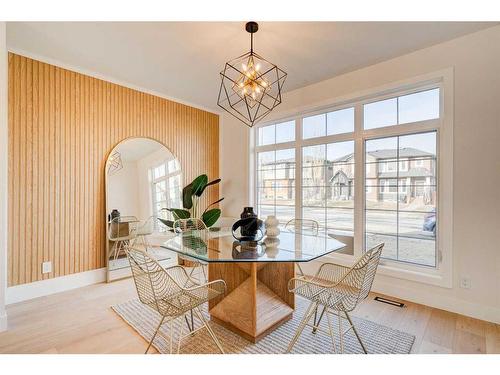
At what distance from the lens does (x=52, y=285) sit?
2936 millimetres

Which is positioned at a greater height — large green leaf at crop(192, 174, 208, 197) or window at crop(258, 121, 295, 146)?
window at crop(258, 121, 295, 146)

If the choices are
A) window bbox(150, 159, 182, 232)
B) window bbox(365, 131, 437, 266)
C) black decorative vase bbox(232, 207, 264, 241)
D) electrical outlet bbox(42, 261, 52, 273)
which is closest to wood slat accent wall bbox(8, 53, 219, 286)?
electrical outlet bbox(42, 261, 52, 273)

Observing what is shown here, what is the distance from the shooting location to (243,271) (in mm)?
2211

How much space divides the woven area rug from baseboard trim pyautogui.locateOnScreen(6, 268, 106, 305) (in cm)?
127

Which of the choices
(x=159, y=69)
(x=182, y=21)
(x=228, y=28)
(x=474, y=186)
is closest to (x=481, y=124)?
(x=474, y=186)

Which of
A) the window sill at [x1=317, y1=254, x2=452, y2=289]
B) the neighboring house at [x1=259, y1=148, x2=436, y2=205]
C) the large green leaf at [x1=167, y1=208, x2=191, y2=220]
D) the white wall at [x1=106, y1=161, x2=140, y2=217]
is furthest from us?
the large green leaf at [x1=167, y1=208, x2=191, y2=220]

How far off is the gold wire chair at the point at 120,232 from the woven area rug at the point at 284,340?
4.50 ft

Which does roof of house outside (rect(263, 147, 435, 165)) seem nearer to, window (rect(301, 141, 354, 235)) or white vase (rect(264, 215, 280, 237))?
window (rect(301, 141, 354, 235))

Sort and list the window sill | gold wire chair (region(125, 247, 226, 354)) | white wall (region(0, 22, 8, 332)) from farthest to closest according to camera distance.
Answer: the window sill → white wall (region(0, 22, 8, 332)) → gold wire chair (region(125, 247, 226, 354))

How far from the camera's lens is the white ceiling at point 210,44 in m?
2.34

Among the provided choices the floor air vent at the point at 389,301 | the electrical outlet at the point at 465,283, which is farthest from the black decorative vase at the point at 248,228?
the electrical outlet at the point at 465,283

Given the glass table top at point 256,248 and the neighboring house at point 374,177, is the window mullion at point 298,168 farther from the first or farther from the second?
the glass table top at point 256,248

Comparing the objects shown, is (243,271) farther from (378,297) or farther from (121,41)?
(121,41)

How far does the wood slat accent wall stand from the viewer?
8.96 feet
